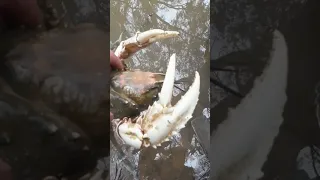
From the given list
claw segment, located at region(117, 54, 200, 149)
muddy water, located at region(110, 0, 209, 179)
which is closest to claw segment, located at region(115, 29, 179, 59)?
muddy water, located at region(110, 0, 209, 179)

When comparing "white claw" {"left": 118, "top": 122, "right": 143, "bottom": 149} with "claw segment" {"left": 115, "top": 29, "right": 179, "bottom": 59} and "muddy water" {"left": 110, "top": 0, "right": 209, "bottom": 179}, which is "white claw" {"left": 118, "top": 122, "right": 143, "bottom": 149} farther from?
"claw segment" {"left": 115, "top": 29, "right": 179, "bottom": 59}

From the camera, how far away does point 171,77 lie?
1.49 metres

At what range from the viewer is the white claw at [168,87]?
A: 147 centimetres

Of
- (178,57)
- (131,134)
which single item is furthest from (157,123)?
(178,57)

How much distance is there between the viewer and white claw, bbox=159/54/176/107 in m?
1.47

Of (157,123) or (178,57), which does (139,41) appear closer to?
(178,57)

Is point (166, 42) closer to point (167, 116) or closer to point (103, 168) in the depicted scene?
point (167, 116)

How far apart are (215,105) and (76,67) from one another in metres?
0.48

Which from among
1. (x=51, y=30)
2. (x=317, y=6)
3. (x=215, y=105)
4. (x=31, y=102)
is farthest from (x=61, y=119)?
(x=317, y=6)

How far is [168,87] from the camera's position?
1481mm

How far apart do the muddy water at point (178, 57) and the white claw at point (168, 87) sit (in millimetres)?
22

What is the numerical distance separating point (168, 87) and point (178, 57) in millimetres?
115

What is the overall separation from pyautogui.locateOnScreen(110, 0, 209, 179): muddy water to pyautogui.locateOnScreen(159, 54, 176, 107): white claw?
0.07ft

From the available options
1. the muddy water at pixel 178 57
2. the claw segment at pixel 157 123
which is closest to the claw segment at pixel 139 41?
the muddy water at pixel 178 57
